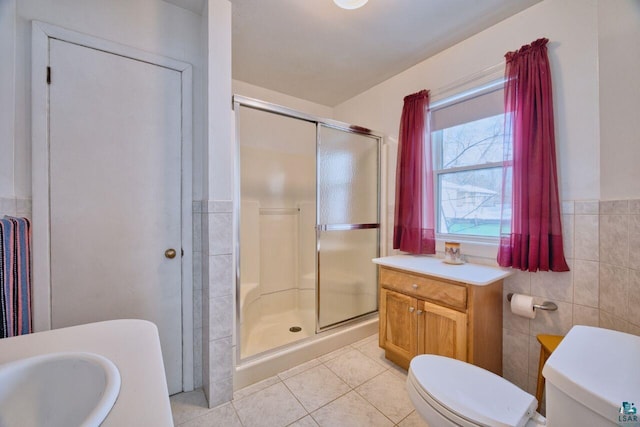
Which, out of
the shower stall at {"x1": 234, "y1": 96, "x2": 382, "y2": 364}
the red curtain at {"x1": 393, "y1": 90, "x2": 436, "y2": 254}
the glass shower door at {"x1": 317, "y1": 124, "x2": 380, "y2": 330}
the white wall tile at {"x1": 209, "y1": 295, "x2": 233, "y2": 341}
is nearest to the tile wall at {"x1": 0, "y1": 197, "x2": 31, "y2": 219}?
the white wall tile at {"x1": 209, "y1": 295, "x2": 233, "y2": 341}

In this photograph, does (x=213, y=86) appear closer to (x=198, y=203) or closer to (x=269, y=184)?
(x=198, y=203)

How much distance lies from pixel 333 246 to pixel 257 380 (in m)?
1.18

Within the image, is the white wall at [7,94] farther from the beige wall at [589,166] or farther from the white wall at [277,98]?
the beige wall at [589,166]

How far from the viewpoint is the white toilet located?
0.57 metres

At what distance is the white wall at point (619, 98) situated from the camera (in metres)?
1.15

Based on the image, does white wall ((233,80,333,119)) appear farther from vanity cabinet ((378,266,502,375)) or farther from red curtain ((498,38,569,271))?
vanity cabinet ((378,266,502,375))

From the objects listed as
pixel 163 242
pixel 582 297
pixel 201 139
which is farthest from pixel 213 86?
pixel 582 297

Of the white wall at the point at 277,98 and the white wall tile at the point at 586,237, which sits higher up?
the white wall at the point at 277,98

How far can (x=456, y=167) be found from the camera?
2.01 m

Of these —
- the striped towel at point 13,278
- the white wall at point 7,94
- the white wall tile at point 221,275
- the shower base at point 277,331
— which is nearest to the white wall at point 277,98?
the white wall at point 7,94

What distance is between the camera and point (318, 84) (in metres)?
2.59

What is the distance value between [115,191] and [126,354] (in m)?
1.13

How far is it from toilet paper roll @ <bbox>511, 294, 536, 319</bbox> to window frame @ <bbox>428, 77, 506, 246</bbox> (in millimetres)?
378

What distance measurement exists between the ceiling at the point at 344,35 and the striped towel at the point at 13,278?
61.1 inches
